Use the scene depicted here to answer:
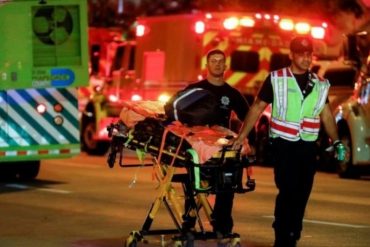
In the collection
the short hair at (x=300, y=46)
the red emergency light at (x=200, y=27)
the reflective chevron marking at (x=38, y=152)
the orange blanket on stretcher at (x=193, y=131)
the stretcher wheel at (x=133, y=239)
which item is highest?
the short hair at (x=300, y=46)

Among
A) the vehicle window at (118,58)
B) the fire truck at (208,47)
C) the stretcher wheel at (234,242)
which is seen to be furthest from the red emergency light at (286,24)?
the stretcher wheel at (234,242)

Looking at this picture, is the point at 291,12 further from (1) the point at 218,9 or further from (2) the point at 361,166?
(2) the point at 361,166

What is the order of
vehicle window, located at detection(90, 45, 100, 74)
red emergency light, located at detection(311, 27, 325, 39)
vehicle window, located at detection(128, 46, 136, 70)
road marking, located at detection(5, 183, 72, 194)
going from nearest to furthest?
road marking, located at detection(5, 183, 72, 194), red emergency light, located at detection(311, 27, 325, 39), vehicle window, located at detection(128, 46, 136, 70), vehicle window, located at detection(90, 45, 100, 74)

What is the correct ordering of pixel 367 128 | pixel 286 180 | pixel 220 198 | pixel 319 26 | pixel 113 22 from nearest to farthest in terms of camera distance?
pixel 286 180, pixel 220 198, pixel 367 128, pixel 319 26, pixel 113 22

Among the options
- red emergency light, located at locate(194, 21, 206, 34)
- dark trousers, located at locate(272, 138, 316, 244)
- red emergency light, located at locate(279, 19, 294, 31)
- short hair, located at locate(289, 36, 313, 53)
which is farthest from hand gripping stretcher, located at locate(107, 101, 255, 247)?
red emergency light, located at locate(279, 19, 294, 31)

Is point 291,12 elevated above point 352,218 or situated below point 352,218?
above

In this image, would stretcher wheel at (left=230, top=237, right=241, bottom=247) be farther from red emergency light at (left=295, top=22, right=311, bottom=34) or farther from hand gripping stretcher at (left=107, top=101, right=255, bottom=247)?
red emergency light at (left=295, top=22, right=311, bottom=34)

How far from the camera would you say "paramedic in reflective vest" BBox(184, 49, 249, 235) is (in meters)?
9.22

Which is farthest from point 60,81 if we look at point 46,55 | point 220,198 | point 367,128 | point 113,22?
point 113,22

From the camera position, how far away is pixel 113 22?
3197 centimetres

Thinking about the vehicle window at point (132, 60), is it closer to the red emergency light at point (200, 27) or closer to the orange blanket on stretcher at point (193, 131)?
the red emergency light at point (200, 27)

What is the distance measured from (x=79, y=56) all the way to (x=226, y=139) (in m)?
7.32

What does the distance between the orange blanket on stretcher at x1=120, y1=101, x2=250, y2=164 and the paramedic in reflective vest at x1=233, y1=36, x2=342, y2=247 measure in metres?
0.23

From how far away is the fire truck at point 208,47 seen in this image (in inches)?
832
